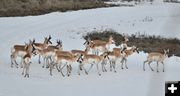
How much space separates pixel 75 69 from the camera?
13.9m

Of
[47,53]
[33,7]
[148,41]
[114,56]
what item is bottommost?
[148,41]

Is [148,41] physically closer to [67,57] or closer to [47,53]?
[47,53]

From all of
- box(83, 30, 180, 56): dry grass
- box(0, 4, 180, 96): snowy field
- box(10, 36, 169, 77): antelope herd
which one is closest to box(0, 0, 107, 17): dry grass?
box(0, 4, 180, 96): snowy field

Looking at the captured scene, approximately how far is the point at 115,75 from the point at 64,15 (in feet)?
61.5

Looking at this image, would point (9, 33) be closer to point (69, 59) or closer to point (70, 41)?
point (70, 41)

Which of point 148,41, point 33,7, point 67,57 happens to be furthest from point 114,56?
point 33,7

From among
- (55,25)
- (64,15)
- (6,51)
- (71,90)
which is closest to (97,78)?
(71,90)

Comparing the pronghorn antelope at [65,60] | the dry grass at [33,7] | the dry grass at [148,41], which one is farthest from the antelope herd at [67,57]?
the dry grass at [33,7]

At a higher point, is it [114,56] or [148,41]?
[114,56]

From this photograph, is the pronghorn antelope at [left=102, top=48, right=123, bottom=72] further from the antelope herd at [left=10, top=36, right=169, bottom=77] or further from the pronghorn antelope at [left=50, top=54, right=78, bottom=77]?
the pronghorn antelope at [left=50, top=54, right=78, bottom=77]

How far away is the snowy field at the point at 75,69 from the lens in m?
10.8

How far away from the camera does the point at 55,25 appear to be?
87.4 ft

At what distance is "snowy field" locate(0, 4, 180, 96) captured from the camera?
425 inches

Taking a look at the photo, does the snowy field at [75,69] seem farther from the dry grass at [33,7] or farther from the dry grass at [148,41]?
the dry grass at [33,7]
